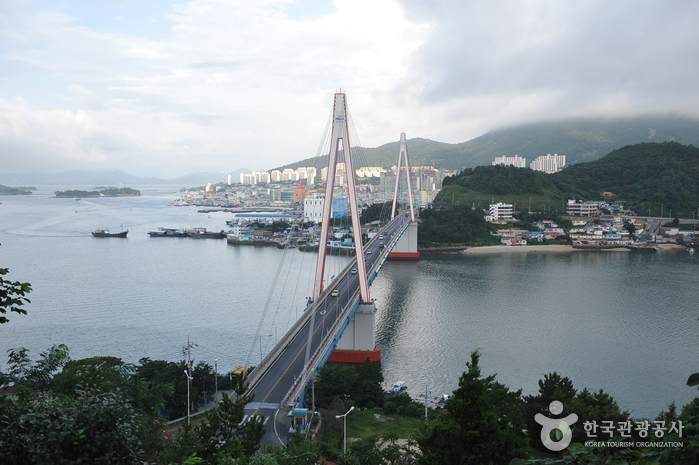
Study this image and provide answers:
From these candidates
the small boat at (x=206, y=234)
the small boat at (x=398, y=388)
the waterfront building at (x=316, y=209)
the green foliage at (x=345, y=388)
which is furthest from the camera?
the waterfront building at (x=316, y=209)

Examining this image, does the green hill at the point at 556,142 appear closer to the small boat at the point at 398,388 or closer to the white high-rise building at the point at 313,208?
the white high-rise building at the point at 313,208

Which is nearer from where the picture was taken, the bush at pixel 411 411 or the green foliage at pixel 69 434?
the green foliage at pixel 69 434

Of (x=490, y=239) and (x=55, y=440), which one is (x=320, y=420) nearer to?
(x=55, y=440)

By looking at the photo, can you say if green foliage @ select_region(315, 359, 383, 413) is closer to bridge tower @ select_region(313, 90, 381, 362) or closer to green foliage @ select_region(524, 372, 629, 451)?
bridge tower @ select_region(313, 90, 381, 362)

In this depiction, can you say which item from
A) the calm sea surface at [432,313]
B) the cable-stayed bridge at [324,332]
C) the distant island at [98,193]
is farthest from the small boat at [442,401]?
the distant island at [98,193]

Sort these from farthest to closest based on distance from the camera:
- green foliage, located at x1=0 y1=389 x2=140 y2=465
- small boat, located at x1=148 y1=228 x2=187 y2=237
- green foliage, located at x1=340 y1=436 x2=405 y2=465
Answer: small boat, located at x1=148 y1=228 x2=187 y2=237 → green foliage, located at x1=340 y1=436 x2=405 y2=465 → green foliage, located at x1=0 y1=389 x2=140 y2=465

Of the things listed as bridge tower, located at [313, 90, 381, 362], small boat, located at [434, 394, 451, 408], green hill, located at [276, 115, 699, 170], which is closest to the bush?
small boat, located at [434, 394, 451, 408]
